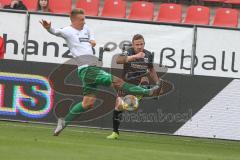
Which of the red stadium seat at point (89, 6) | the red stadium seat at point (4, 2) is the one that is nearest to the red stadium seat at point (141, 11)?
the red stadium seat at point (89, 6)

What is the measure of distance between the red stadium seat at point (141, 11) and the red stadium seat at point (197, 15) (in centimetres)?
102

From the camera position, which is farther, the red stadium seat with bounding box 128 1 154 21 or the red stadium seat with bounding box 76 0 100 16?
the red stadium seat with bounding box 76 0 100 16

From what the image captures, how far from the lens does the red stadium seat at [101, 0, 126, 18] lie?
2136 centimetres

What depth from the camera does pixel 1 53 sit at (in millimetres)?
16703

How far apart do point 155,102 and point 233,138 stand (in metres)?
1.80

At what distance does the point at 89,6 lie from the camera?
851 inches

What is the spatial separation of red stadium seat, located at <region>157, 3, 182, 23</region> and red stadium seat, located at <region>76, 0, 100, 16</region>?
1.77m

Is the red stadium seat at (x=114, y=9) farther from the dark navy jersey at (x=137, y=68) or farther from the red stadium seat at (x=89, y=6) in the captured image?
the dark navy jersey at (x=137, y=68)

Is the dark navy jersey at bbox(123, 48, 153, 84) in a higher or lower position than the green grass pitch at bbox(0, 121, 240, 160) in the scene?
higher

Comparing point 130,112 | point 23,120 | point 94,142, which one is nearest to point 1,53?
point 23,120

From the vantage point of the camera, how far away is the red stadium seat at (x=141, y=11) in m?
21.3

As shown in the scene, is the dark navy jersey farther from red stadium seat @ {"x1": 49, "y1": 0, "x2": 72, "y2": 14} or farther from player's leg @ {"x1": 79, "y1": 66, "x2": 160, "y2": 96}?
red stadium seat @ {"x1": 49, "y1": 0, "x2": 72, "y2": 14}

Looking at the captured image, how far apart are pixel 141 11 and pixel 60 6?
2251mm

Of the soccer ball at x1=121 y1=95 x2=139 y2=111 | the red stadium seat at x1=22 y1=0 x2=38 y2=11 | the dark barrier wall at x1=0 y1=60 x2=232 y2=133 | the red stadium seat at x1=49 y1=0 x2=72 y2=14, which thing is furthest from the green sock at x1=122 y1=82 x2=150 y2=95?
the red stadium seat at x1=22 y1=0 x2=38 y2=11
